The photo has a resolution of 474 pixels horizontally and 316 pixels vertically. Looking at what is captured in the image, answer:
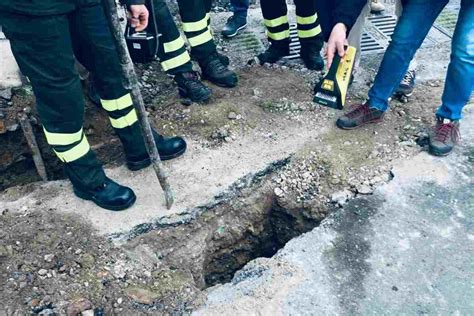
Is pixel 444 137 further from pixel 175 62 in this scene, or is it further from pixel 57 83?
pixel 57 83

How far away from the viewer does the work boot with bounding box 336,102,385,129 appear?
149 inches

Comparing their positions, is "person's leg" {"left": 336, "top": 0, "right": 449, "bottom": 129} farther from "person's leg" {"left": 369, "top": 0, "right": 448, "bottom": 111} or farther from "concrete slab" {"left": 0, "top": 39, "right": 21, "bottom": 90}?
"concrete slab" {"left": 0, "top": 39, "right": 21, "bottom": 90}

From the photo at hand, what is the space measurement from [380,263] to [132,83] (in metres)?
1.63

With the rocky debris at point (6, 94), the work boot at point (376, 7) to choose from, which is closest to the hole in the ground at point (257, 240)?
the rocky debris at point (6, 94)

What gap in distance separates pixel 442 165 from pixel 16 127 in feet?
9.53

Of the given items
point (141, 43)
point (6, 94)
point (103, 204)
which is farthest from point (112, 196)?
point (6, 94)

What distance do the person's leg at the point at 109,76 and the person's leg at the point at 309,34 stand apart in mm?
1483

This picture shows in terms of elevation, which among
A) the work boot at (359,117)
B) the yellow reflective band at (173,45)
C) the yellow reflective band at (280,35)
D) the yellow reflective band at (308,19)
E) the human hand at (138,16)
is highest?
the human hand at (138,16)

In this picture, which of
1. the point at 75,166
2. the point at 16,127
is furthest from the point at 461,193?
the point at 16,127

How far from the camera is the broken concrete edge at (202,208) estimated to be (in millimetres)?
3100

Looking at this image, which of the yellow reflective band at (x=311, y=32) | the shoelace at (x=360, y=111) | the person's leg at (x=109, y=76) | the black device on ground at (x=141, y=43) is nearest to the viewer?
the person's leg at (x=109, y=76)

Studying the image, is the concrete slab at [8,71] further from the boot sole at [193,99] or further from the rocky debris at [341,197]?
the rocky debris at [341,197]

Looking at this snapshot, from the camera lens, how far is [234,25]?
511 cm

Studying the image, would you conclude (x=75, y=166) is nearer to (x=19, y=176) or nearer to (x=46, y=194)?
(x=46, y=194)
